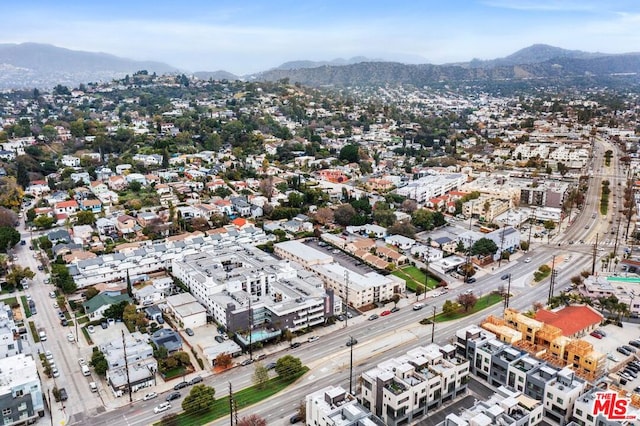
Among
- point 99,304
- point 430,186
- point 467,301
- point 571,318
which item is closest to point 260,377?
point 99,304

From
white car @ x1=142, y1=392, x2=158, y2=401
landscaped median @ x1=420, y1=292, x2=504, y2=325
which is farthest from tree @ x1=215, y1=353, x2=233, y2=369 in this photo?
landscaped median @ x1=420, y1=292, x2=504, y2=325

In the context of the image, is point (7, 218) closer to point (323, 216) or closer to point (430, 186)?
point (323, 216)

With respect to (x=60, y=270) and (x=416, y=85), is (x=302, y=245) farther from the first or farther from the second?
(x=416, y=85)

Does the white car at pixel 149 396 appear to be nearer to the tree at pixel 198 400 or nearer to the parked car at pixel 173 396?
the parked car at pixel 173 396

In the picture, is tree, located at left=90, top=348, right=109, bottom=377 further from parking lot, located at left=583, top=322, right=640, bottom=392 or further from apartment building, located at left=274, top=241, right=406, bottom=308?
parking lot, located at left=583, top=322, right=640, bottom=392

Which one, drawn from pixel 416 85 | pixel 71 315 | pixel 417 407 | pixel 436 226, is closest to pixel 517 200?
pixel 436 226

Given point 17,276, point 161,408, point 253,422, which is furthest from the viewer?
point 17,276

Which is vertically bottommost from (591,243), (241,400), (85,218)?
(241,400)
